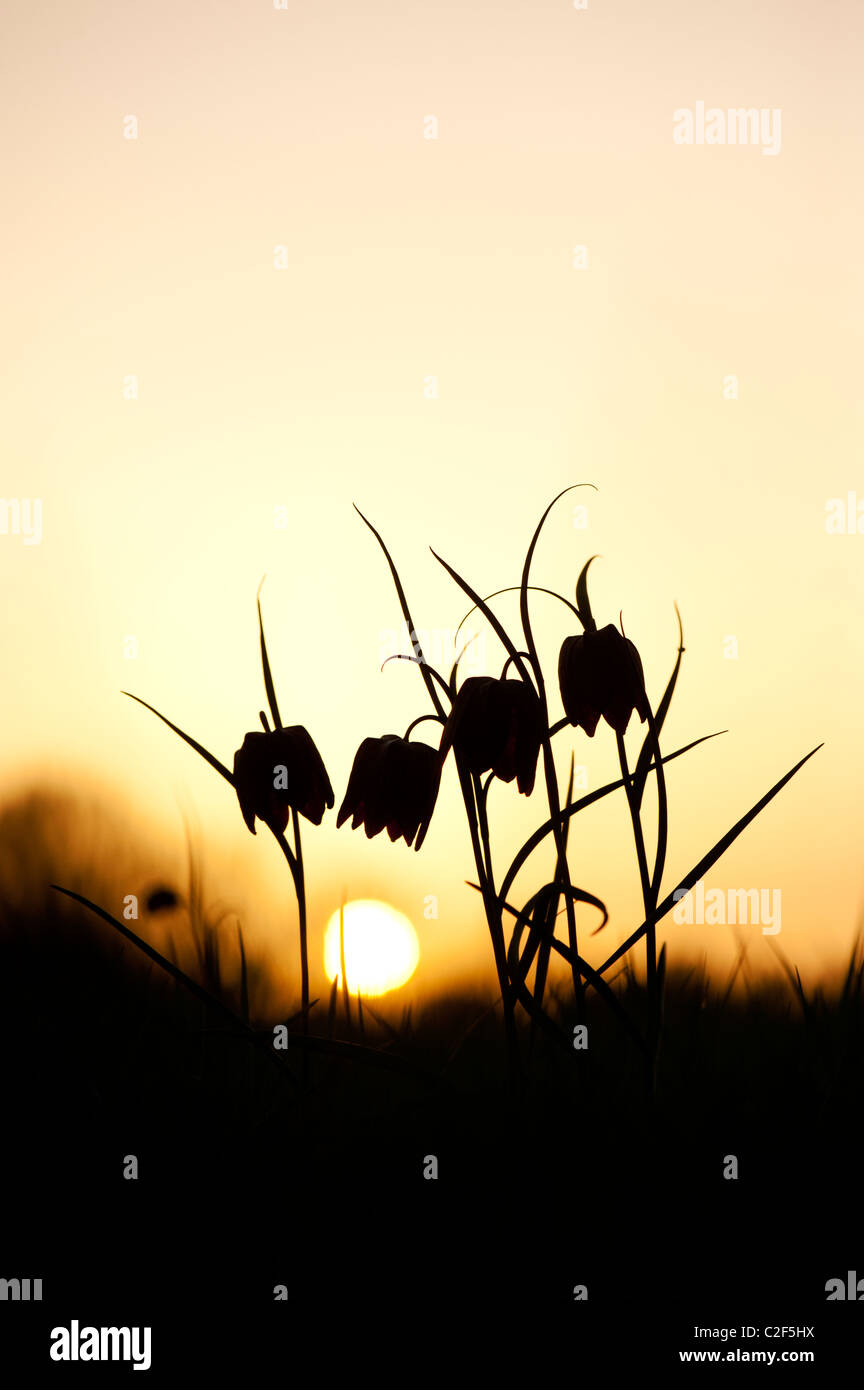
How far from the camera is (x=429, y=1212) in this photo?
2.66 feet

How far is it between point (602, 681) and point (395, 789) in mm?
250

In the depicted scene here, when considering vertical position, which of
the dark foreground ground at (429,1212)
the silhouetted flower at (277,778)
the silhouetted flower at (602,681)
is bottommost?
the dark foreground ground at (429,1212)

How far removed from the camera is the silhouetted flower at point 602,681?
96 cm

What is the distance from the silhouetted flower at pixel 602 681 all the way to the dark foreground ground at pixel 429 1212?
0.35 meters

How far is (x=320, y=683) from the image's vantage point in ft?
3.79

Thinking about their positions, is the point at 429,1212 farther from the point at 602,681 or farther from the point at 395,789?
the point at 602,681

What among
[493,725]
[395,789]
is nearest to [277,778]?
[395,789]

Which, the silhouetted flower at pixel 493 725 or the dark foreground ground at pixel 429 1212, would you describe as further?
the silhouetted flower at pixel 493 725

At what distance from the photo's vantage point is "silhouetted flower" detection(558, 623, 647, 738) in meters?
0.96

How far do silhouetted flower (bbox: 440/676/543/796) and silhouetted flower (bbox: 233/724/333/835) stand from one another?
0.61ft

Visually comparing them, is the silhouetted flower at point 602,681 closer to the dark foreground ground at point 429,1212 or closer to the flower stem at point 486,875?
the flower stem at point 486,875

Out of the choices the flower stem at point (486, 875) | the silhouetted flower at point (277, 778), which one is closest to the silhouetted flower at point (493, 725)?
the flower stem at point (486, 875)

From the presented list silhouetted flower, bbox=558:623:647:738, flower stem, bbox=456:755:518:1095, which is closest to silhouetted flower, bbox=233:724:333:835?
flower stem, bbox=456:755:518:1095

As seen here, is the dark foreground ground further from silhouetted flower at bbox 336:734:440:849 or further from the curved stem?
silhouetted flower at bbox 336:734:440:849
